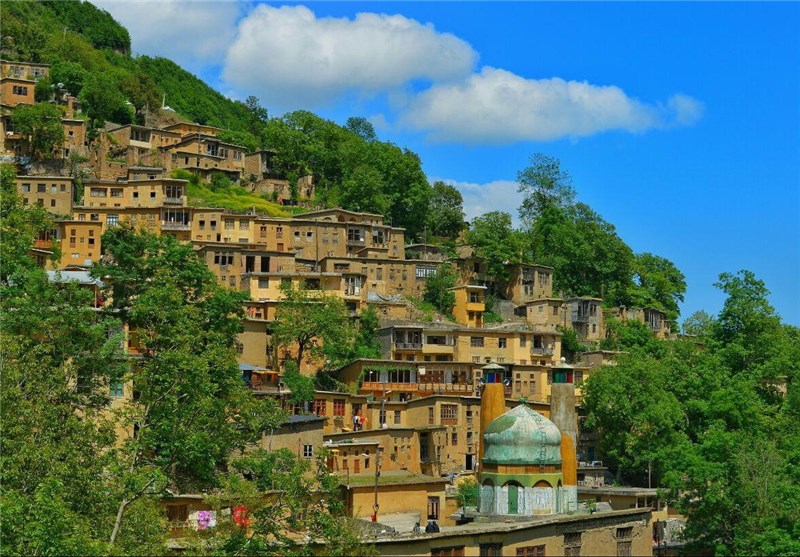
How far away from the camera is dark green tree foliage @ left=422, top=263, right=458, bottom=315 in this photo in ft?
249

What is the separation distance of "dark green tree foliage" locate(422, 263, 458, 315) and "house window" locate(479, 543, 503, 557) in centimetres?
3948

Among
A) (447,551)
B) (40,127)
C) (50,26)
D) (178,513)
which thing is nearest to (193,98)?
(50,26)

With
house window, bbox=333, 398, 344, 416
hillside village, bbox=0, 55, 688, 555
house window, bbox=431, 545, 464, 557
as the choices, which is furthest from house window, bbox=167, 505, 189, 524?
house window, bbox=333, 398, 344, 416

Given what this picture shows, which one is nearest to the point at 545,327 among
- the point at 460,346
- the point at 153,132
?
the point at 460,346

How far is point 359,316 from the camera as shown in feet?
229

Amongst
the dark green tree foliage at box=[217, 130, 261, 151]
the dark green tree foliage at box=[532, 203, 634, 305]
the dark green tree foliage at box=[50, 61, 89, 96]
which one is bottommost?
the dark green tree foliage at box=[532, 203, 634, 305]

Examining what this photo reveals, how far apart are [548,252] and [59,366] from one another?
53891 millimetres

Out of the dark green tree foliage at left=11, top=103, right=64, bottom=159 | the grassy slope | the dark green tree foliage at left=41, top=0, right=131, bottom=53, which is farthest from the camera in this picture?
the dark green tree foliage at left=41, top=0, right=131, bottom=53

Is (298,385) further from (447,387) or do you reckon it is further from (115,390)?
(115,390)

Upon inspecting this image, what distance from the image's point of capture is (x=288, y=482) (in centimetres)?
3306

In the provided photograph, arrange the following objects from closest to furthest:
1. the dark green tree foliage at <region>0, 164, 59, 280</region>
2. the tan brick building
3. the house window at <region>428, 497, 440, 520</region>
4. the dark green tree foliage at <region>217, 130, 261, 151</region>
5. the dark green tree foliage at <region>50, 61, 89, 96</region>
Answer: the house window at <region>428, 497, 440, 520</region> < the dark green tree foliage at <region>0, 164, 59, 280</region> < the tan brick building < the dark green tree foliage at <region>50, 61, 89, 96</region> < the dark green tree foliage at <region>217, 130, 261, 151</region>

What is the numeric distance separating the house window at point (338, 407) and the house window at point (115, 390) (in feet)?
49.5

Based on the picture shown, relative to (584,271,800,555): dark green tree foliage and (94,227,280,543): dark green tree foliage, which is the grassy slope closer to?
(584,271,800,555): dark green tree foliage

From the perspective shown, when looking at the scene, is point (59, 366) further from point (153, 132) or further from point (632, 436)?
point (153, 132)
